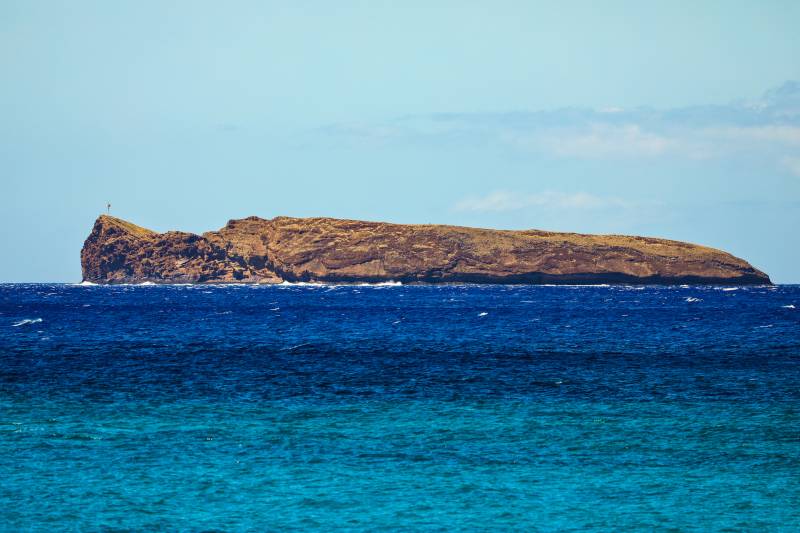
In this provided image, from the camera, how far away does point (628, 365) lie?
5209 cm

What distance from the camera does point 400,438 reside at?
99.3 feet

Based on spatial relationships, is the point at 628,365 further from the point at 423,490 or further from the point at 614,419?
the point at 423,490

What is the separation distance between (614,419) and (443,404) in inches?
268

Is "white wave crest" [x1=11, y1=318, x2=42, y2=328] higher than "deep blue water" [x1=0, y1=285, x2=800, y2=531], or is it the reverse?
"white wave crest" [x1=11, y1=318, x2=42, y2=328]

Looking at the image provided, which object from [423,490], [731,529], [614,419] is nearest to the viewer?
[731,529]

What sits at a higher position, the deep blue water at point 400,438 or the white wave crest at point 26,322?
the white wave crest at point 26,322

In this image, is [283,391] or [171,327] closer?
[283,391]

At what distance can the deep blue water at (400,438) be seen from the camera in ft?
73.5

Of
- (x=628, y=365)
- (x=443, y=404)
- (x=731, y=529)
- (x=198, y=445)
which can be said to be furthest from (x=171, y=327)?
(x=731, y=529)

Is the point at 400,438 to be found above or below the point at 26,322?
below

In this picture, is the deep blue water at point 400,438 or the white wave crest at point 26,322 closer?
the deep blue water at point 400,438

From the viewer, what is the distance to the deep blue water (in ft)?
73.5

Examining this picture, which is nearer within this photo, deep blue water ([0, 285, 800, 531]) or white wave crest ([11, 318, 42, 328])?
deep blue water ([0, 285, 800, 531])

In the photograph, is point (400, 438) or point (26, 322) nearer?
point (400, 438)
